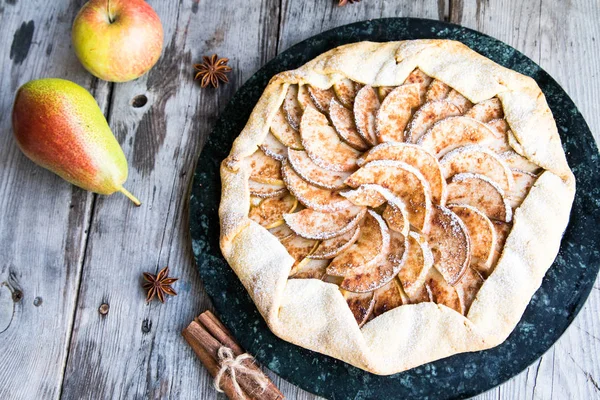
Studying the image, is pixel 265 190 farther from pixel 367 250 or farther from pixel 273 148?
pixel 367 250

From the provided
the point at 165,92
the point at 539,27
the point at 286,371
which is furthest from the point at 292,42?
the point at 286,371

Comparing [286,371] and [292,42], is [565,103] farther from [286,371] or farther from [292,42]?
[286,371]

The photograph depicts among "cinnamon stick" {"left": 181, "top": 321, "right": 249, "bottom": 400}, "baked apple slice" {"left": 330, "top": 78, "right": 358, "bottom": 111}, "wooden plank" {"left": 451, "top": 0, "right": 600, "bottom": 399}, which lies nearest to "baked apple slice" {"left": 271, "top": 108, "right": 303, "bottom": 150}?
"baked apple slice" {"left": 330, "top": 78, "right": 358, "bottom": 111}

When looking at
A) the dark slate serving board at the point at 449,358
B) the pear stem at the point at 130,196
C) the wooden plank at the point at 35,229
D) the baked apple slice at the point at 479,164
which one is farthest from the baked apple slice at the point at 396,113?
the wooden plank at the point at 35,229

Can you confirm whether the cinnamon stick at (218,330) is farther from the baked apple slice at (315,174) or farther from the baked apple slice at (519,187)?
the baked apple slice at (519,187)

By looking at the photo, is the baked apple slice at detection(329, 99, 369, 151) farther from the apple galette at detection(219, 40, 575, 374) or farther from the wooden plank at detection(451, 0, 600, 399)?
the wooden plank at detection(451, 0, 600, 399)

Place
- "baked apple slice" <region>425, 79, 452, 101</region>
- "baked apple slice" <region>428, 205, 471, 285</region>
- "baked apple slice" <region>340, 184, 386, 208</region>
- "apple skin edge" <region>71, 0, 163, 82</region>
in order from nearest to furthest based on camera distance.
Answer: "baked apple slice" <region>428, 205, 471, 285</region> < "baked apple slice" <region>340, 184, 386, 208</region> < "baked apple slice" <region>425, 79, 452, 101</region> < "apple skin edge" <region>71, 0, 163, 82</region>
